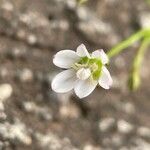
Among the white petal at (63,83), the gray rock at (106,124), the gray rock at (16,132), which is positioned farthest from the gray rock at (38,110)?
the white petal at (63,83)

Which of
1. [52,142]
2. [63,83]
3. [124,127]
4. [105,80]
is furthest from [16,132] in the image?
[124,127]

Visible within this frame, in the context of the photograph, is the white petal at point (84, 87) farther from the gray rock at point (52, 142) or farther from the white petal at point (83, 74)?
the gray rock at point (52, 142)

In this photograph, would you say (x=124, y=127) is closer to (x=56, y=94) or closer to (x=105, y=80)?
(x=56, y=94)

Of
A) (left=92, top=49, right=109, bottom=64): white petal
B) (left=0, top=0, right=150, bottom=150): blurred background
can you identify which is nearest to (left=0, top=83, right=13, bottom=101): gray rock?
(left=0, top=0, right=150, bottom=150): blurred background

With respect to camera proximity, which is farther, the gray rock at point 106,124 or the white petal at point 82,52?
the gray rock at point 106,124

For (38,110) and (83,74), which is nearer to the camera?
(83,74)

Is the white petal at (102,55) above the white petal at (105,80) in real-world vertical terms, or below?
above
